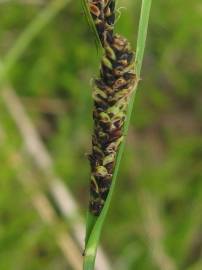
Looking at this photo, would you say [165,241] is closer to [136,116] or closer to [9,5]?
[136,116]

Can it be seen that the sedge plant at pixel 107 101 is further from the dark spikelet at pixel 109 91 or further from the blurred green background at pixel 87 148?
the blurred green background at pixel 87 148

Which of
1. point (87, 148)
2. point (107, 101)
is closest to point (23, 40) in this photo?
point (87, 148)

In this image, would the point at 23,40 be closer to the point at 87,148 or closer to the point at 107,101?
the point at 87,148

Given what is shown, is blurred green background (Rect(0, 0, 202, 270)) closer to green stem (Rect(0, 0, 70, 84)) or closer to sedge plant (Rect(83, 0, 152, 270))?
green stem (Rect(0, 0, 70, 84))

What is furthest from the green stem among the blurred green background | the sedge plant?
the sedge plant

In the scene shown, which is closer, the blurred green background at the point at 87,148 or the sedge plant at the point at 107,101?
the sedge plant at the point at 107,101

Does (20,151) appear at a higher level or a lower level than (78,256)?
higher

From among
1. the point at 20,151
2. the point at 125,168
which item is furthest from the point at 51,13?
the point at 125,168

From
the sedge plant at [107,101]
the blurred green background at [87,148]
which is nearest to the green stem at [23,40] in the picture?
the blurred green background at [87,148]
